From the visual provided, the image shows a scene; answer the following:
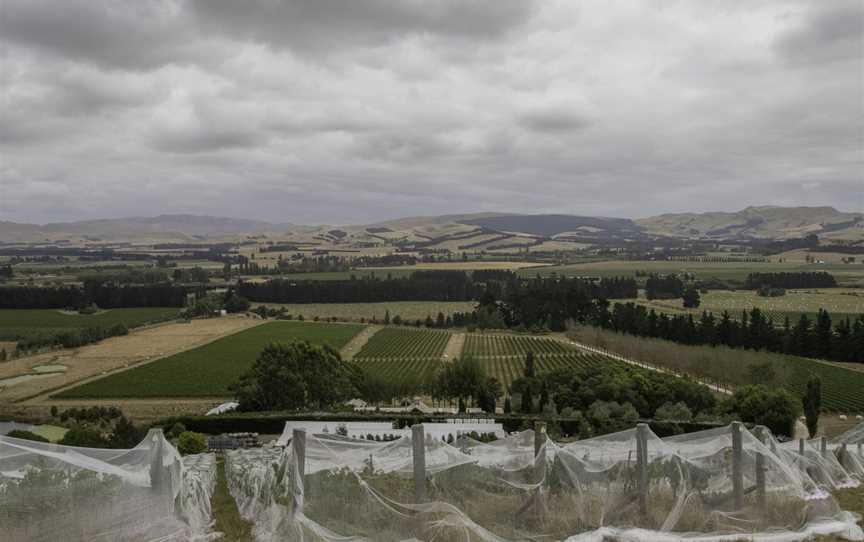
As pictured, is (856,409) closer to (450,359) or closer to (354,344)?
(450,359)

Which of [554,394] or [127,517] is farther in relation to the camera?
[554,394]

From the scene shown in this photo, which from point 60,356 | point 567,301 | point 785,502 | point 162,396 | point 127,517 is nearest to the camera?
point 127,517

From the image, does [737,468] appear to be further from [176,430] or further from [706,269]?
[706,269]

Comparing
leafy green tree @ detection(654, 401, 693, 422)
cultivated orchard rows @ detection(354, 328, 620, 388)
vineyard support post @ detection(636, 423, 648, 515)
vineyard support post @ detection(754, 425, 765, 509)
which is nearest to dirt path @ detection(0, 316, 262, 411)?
cultivated orchard rows @ detection(354, 328, 620, 388)

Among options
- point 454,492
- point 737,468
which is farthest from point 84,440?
point 737,468

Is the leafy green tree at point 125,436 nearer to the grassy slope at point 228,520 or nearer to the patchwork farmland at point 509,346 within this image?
the grassy slope at point 228,520

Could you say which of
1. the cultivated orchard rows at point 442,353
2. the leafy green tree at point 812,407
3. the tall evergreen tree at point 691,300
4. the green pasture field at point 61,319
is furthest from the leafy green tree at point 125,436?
the tall evergreen tree at point 691,300

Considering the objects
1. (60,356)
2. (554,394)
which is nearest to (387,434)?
(554,394)

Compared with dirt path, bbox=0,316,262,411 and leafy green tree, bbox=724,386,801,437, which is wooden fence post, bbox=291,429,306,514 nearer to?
leafy green tree, bbox=724,386,801,437
